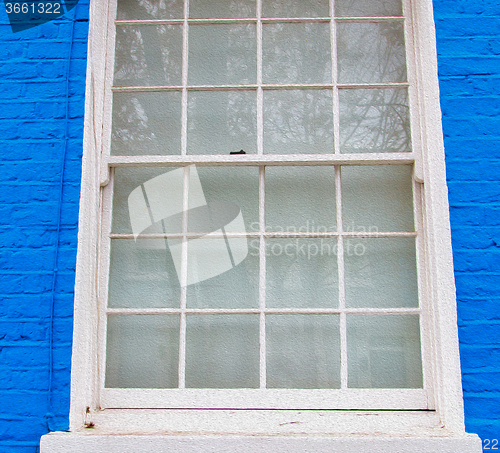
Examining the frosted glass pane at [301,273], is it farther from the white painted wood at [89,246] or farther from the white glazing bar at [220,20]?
the white glazing bar at [220,20]

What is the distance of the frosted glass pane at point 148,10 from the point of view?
8.51 feet

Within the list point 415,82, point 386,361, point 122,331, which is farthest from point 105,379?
point 415,82

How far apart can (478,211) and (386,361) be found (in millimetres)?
854

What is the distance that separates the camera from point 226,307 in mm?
2326

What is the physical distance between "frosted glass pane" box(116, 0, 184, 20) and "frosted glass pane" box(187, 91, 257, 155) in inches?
19.5

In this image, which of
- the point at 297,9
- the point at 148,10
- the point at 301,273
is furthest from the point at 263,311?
the point at 148,10

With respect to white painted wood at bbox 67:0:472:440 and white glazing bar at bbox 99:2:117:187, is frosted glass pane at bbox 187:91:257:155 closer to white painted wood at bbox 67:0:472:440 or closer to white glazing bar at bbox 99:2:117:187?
white painted wood at bbox 67:0:472:440

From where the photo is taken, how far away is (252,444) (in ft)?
6.64

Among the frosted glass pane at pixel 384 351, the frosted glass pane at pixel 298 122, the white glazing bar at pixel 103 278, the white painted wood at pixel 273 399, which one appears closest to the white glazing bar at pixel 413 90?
the frosted glass pane at pixel 298 122

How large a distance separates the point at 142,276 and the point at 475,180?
1724 millimetres

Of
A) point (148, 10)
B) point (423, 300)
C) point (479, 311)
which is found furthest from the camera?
point (148, 10)

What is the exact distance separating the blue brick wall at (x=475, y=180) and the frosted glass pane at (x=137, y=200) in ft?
4.61

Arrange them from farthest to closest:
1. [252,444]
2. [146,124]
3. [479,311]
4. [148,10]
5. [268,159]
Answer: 1. [148,10]
2. [146,124]
3. [268,159]
4. [479,311]
5. [252,444]

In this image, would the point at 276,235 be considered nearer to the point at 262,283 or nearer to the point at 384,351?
the point at 262,283
